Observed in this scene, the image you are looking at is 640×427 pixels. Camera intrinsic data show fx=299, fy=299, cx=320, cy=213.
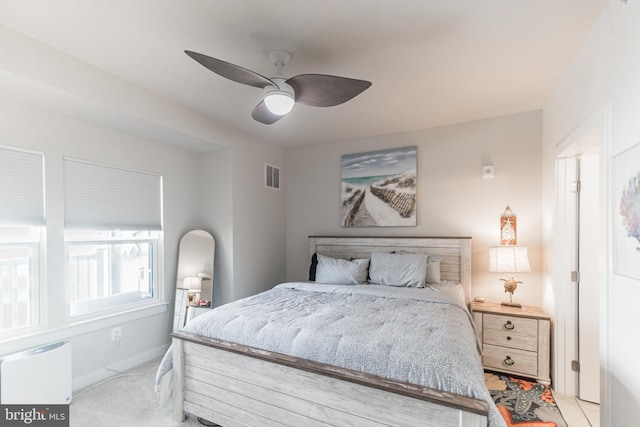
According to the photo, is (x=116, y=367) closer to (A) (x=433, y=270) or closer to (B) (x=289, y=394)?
(B) (x=289, y=394)

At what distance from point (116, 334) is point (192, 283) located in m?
0.81

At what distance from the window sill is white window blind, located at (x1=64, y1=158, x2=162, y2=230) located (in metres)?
0.82

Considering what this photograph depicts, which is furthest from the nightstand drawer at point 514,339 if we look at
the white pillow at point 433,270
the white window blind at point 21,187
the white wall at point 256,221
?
the white window blind at point 21,187

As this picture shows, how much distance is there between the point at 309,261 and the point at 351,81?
290 cm

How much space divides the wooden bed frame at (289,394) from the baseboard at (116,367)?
43.9 inches

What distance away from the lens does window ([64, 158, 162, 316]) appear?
2619 millimetres

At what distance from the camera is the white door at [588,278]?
2277 millimetres

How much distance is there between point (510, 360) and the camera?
266cm

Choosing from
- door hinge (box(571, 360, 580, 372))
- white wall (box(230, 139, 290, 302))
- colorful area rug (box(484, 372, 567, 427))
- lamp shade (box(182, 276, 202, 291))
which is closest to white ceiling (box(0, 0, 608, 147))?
white wall (box(230, 139, 290, 302))

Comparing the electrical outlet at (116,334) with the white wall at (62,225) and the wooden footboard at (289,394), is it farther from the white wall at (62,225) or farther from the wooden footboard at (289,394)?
the wooden footboard at (289,394)

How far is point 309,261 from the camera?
424 cm

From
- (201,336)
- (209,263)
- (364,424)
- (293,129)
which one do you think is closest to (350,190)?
(293,129)

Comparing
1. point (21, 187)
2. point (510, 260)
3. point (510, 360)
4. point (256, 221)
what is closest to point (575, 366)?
point (510, 360)

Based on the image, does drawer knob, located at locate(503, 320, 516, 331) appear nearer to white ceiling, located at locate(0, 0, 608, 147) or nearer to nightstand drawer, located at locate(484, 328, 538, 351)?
nightstand drawer, located at locate(484, 328, 538, 351)
